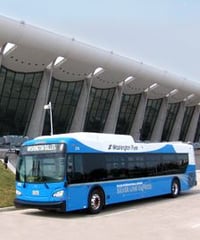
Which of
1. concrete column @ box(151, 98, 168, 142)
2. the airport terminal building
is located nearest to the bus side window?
the airport terminal building

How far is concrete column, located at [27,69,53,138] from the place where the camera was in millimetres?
43938

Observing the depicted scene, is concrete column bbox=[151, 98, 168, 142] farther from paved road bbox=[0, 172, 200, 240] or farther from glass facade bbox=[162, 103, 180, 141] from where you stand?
paved road bbox=[0, 172, 200, 240]

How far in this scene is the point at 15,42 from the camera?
35906 mm

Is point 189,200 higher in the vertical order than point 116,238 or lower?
lower

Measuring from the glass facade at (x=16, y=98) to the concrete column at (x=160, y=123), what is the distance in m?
22.5

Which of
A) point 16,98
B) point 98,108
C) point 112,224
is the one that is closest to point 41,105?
point 16,98

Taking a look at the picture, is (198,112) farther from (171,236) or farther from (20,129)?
(171,236)

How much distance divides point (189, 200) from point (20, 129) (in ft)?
101

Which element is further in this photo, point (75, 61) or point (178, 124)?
point (178, 124)

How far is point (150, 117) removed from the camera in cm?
6275

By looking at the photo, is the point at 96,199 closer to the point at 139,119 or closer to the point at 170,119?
the point at 139,119

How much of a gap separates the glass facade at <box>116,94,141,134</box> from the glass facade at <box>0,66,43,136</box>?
1502 centimetres

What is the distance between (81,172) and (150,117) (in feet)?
160

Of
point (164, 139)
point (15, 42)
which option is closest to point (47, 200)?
point (15, 42)
